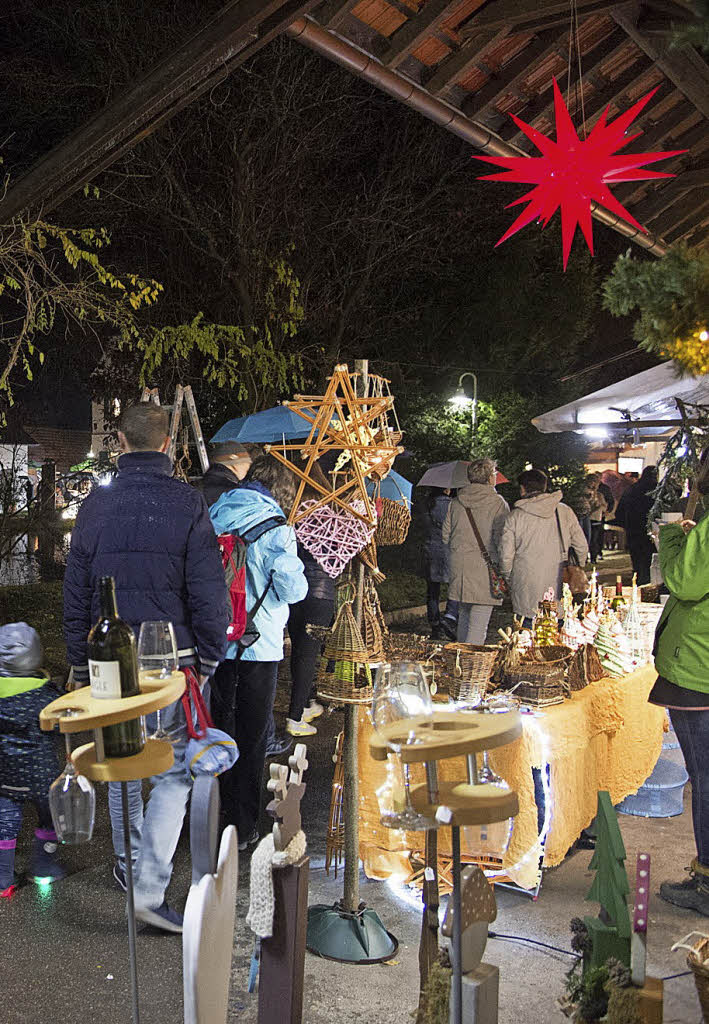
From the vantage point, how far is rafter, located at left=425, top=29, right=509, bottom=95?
4453 millimetres

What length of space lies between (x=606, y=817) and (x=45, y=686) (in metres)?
2.77

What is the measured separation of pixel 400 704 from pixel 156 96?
3538mm

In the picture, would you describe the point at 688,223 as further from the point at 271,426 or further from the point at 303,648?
the point at 303,648

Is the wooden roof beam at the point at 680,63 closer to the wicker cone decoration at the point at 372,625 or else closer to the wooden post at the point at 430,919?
the wicker cone decoration at the point at 372,625

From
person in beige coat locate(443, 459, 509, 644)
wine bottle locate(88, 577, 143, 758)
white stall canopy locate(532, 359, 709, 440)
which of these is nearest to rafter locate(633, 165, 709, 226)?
white stall canopy locate(532, 359, 709, 440)

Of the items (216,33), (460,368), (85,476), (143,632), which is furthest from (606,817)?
(460,368)

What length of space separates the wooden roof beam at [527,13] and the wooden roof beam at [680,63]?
37 centimetres

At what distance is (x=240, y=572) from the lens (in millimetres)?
4707

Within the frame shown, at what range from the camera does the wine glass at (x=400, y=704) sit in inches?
84.0

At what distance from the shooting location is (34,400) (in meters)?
20.2

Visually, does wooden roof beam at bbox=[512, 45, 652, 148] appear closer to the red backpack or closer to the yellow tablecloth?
the red backpack

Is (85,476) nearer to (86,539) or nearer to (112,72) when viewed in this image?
(112,72)

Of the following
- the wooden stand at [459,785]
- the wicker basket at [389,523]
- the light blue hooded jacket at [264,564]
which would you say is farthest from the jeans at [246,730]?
the wooden stand at [459,785]

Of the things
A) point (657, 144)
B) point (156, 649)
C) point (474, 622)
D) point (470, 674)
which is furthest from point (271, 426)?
point (156, 649)
